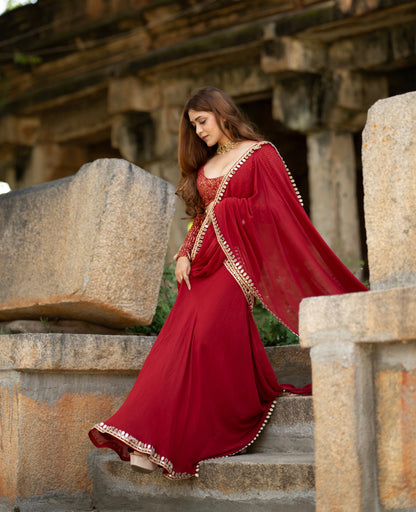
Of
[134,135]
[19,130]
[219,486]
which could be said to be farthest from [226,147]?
[19,130]

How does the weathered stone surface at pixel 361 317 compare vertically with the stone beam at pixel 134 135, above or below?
below

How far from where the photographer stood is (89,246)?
3.49 m

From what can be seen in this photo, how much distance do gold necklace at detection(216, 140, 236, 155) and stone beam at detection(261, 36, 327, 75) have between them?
2645 millimetres

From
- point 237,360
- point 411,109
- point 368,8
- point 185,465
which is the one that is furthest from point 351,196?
point 411,109

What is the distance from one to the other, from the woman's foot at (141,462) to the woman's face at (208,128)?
144cm

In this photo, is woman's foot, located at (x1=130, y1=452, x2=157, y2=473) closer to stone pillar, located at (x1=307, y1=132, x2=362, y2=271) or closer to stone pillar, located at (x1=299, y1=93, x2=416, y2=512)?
stone pillar, located at (x1=299, y1=93, x2=416, y2=512)

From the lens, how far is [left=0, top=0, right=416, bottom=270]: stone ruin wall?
6207 mm

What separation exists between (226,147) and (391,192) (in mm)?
1584

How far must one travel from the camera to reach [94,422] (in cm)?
360

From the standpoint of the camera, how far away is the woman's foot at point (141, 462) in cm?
305

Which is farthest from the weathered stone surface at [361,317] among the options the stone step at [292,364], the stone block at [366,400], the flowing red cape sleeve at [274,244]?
the stone step at [292,364]

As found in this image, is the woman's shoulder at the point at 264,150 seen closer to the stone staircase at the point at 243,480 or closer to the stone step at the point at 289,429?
the stone staircase at the point at 243,480

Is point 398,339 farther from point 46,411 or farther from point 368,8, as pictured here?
point 368,8

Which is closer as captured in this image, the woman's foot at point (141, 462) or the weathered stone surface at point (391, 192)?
the weathered stone surface at point (391, 192)
